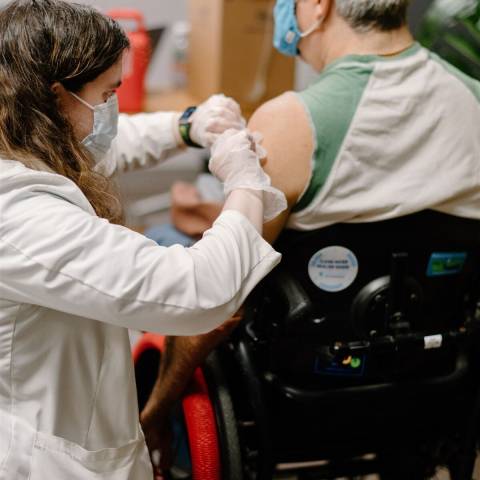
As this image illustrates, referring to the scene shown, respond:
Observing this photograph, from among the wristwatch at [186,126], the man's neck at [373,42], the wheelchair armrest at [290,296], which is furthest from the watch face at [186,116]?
the wheelchair armrest at [290,296]

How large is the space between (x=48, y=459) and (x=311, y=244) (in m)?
0.60

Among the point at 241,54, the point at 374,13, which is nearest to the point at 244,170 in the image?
the point at 374,13

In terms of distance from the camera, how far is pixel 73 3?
3.60 ft

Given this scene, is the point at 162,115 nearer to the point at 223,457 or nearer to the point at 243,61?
the point at 223,457

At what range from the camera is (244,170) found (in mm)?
1185

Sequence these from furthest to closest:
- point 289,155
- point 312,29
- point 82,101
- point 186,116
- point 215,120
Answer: point 186,116, point 312,29, point 215,120, point 289,155, point 82,101

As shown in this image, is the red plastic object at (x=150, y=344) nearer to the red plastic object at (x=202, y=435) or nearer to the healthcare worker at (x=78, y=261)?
the red plastic object at (x=202, y=435)

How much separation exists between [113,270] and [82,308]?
0.24ft

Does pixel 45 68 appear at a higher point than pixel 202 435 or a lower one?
higher

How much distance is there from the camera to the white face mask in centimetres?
115

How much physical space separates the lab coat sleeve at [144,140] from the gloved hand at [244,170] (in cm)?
42

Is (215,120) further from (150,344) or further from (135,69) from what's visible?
(135,69)

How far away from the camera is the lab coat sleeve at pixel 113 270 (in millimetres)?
953

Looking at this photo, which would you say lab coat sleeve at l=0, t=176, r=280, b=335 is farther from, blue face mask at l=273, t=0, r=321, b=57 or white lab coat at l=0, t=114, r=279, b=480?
blue face mask at l=273, t=0, r=321, b=57
